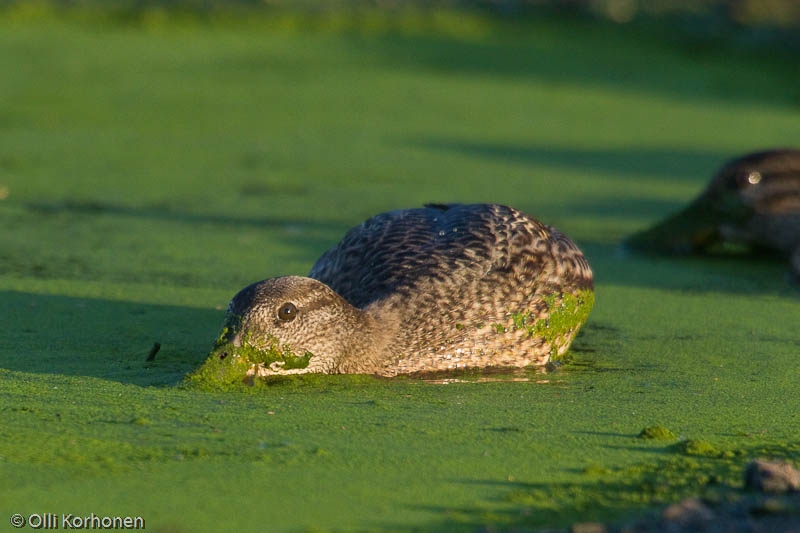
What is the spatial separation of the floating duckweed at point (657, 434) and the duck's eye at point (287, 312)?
4.74 feet

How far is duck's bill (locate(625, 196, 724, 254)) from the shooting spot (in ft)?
31.0

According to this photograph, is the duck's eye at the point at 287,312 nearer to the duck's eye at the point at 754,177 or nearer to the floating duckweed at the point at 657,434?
the floating duckweed at the point at 657,434

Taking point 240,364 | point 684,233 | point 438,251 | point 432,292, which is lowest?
point 240,364

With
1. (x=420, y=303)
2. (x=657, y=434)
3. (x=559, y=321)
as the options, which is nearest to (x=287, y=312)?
(x=420, y=303)

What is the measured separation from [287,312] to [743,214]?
4.86m

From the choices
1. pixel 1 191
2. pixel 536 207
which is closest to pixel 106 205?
pixel 1 191

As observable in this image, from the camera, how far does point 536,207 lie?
433 inches

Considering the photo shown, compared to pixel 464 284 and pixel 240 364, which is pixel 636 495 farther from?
pixel 464 284

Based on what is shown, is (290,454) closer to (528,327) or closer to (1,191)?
(528,327)

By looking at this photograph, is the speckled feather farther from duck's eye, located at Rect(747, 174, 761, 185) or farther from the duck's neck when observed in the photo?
duck's eye, located at Rect(747, 174, 761, 185)

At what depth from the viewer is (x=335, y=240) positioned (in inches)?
369

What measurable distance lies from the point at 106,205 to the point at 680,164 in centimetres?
603

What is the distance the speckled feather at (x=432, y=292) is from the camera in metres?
5.64

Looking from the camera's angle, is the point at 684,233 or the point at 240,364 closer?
the point at 240,364
